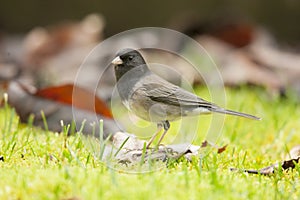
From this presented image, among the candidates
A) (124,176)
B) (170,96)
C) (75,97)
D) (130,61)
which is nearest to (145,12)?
(75,97)

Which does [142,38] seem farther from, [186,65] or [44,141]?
[44,141]

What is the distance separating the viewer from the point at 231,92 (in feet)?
17.4

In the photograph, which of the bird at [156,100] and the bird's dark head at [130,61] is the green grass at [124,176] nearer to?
the bird at [156,100]

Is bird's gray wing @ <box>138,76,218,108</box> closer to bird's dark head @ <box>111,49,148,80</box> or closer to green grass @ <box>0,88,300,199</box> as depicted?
bird's dark head @ <box>111,49,148,80</box>

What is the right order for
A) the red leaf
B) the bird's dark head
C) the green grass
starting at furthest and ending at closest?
the red leaf
the bird's dark head
the green grass

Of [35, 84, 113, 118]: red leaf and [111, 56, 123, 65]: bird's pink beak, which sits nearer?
[111, 56, 123, 65]: bird's pink beak

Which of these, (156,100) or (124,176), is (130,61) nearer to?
(156,100)

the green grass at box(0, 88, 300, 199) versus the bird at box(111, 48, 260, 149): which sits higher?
the bird at box(111, 48, 260, 149)

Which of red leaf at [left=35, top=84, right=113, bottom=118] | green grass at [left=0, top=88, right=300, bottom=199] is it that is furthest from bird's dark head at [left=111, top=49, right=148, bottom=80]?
red leaf at [left=35, top=84, right=113, bottom=118]

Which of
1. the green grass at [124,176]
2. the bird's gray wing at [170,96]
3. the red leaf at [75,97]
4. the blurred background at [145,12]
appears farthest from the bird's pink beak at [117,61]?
the blurred background at [145,12]

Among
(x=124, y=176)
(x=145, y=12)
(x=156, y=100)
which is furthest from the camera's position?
(x=145, y=12)

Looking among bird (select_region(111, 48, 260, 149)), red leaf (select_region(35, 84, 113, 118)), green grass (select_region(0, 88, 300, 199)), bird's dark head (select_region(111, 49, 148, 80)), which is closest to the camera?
green grass (select_region(0, 88, 300, 199))

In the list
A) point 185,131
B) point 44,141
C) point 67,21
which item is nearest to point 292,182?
point 185,131

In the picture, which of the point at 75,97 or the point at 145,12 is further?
the point at 145,12
